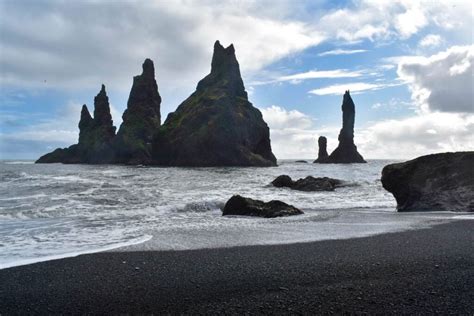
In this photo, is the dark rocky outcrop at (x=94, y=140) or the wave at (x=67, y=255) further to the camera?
the dark rocky outcrop at (x=94, y=140)

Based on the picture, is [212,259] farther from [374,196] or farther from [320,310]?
[374,196]

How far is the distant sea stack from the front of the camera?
12238 cm

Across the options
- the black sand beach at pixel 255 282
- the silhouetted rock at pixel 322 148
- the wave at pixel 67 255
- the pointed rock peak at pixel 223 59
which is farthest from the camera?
the silhouetted rock at pixel 322 148

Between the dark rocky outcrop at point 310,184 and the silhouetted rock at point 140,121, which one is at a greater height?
the silhouetted rock at point 140,121

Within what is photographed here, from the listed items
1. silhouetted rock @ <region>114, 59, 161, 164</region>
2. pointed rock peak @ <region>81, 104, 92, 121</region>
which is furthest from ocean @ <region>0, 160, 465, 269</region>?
pointed rock peak @ <region>81, 104, 92, 121</region>

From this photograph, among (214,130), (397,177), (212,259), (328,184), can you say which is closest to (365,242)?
(212,259)

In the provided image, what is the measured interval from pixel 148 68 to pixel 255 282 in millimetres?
194366

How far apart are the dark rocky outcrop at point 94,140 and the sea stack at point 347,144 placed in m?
104

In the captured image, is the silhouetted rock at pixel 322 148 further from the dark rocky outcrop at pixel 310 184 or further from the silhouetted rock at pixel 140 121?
the dark rocky outcrop at pixel 310 184

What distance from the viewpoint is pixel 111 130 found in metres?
183

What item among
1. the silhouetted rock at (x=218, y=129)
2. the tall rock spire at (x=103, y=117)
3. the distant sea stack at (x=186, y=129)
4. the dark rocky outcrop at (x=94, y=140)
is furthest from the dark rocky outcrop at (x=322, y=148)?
the tall rock spire at (x=103, y=117)

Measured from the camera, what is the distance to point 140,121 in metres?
173

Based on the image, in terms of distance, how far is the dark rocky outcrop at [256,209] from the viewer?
15.8 m

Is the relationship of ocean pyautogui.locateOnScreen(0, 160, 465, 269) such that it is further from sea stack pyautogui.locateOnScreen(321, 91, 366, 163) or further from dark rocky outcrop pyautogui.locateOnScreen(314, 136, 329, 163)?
dark rocky outcrop pyautogui.locateOnScreen(314, 136, 329, 163)
